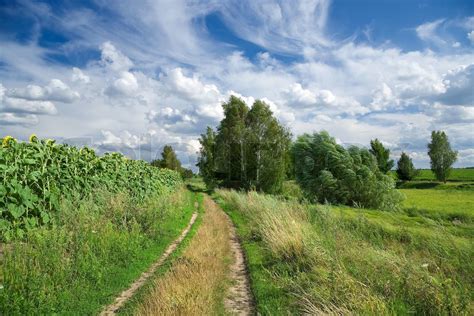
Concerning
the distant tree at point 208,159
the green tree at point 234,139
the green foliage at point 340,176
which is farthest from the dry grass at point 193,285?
the distant tree at point 208,159

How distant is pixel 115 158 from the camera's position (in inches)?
647

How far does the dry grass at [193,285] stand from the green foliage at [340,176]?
40.5 feet

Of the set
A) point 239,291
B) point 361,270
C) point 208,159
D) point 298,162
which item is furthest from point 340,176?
point 208,159

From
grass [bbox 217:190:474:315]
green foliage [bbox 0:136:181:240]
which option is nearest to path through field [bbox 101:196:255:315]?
grass [bbox 217:190:474:315]

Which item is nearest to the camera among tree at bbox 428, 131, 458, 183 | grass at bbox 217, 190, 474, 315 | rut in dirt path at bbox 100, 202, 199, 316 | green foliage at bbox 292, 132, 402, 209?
grass at bbox 217, 190, 474, 315

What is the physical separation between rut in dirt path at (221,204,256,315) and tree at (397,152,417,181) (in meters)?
64.4

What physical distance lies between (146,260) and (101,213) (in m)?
2.81

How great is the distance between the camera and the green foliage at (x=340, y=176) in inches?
806

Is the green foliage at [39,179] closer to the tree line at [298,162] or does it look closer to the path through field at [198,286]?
the path through field at [198,286]

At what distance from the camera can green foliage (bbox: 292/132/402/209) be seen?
67.2 feet

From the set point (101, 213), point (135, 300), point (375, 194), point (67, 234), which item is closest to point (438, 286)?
point (135, 300)

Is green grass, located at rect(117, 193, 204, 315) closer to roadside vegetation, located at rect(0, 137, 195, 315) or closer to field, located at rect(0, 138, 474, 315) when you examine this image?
field, located at rect(0, 138, 474, 315)

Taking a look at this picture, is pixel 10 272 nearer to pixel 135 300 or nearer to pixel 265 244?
pixel 135 300

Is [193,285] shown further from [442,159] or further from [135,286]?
[442,159]
